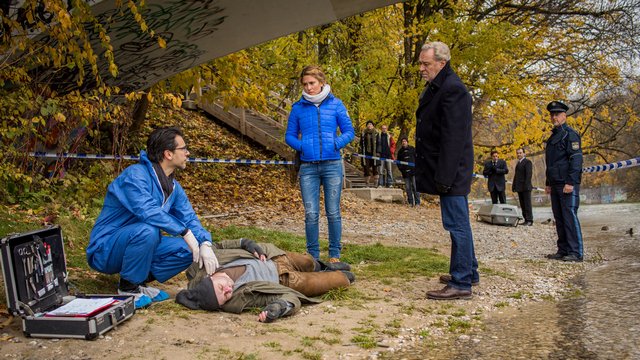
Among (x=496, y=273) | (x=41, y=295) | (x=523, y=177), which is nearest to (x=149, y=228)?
(x=41, y=295)

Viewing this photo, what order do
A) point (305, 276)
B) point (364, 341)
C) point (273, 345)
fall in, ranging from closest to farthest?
point (273, 345) → point (364, 341) → point (305, 276)

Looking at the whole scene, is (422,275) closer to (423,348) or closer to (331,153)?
(331,153)

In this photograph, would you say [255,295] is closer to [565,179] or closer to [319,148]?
[319,148]

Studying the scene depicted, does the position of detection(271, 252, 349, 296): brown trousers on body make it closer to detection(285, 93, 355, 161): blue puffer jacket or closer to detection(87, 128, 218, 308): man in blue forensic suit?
detection(87, 128, 218, 308): man in blue forensic suit

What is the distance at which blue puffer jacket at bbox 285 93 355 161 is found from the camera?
5520 millimetres

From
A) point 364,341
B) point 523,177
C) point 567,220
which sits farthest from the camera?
point 523,177

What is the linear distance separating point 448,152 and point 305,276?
5.04ft

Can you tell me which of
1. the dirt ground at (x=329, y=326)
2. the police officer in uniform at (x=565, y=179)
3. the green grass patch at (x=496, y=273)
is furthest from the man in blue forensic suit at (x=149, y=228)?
the police officer in uniform at (x=565, y=179)

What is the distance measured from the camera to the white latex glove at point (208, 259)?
4.09 metres

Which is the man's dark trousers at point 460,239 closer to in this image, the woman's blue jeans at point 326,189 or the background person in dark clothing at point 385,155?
the woman's blue jeans at point 326,189

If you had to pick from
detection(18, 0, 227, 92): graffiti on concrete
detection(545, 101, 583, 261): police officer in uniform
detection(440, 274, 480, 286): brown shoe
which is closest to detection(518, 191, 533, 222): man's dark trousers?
detection(545, 101, 583, 261): police officer in uniform

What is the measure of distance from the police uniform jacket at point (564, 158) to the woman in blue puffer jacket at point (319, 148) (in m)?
3.03

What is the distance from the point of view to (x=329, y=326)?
147 inches

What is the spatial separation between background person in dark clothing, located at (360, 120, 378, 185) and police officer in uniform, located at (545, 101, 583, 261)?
9.46m
